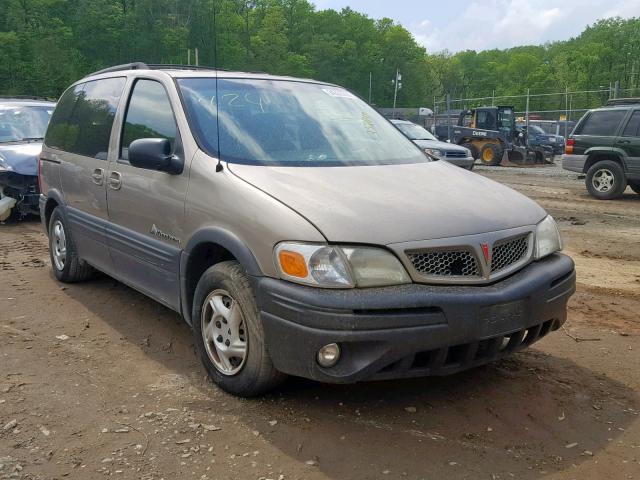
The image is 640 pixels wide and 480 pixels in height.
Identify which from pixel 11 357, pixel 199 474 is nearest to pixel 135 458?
pixel 199 474

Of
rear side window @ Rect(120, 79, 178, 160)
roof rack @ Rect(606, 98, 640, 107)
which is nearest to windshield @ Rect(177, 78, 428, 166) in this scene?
rear side window @ Rect(120, 79, 178, 160)

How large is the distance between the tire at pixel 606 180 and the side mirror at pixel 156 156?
37.2 ft

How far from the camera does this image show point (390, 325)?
2.86m

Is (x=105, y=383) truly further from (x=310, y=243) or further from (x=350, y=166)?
(x=350, y=166)

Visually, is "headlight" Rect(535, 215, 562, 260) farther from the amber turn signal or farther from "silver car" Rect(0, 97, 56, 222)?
"silver car" Rect(0, 97, 56, 222)

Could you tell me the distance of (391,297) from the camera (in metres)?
2.88

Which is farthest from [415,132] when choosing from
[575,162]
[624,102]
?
[624,102]

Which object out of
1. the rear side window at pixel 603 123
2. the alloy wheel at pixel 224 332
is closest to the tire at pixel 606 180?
the rear side window at pixel 603 123

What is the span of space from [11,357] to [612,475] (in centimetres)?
354

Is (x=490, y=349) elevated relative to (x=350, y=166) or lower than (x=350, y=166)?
lower

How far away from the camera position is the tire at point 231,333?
322 centimetres

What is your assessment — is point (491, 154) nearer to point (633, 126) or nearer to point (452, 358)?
point (633, 126)

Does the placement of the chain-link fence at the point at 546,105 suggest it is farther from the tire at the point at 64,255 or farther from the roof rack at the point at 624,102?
the tire at the point at 64,255

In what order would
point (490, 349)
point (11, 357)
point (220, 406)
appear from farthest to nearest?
point (11, 357) < point (220, 406) < point (490, 349)
